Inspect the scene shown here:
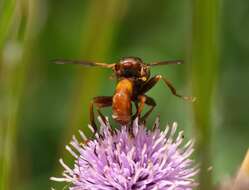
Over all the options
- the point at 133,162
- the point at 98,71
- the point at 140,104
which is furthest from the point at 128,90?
the point at 98,71

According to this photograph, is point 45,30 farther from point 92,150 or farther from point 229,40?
point 92,150

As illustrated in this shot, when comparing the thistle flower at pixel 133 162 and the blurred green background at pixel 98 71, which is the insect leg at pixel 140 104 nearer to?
the thistle flower at pixel 133 162

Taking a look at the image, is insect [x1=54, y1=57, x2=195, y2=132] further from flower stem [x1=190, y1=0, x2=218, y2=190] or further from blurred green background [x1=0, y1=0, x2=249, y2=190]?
blurred green background [x1=0, y1=0, x2=249, y2=190]

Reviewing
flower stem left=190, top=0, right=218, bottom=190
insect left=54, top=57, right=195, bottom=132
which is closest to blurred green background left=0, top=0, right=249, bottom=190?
insect left=54, top=57, right=195, bottom=132

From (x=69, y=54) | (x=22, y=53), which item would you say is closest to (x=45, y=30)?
(x=69, y=54)

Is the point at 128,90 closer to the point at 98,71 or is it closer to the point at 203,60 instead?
the point at 203,60

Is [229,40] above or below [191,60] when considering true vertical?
above
